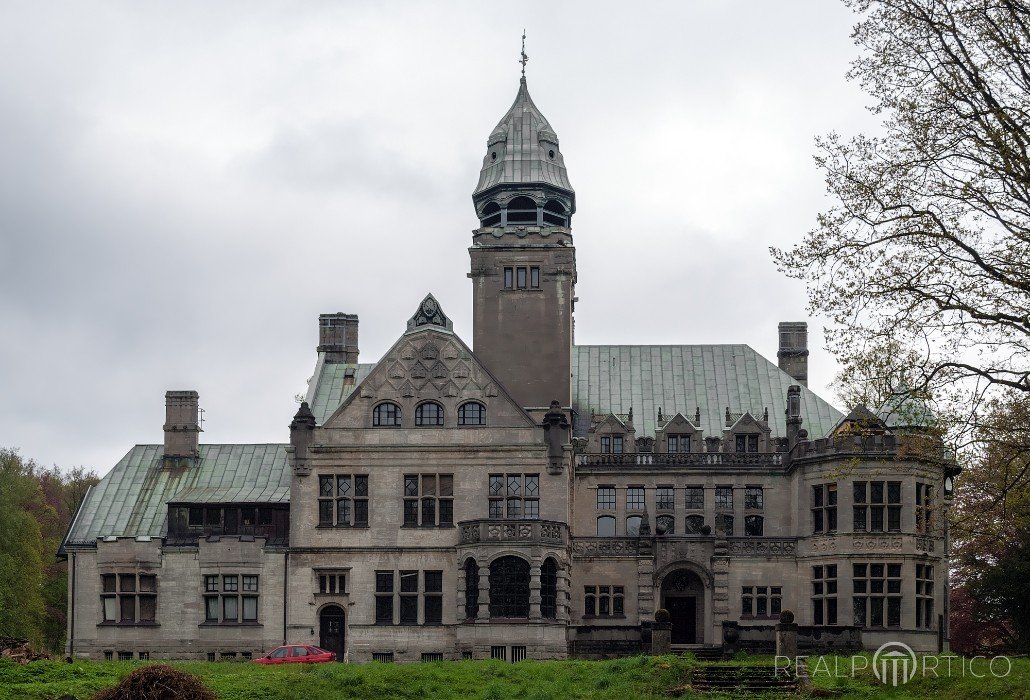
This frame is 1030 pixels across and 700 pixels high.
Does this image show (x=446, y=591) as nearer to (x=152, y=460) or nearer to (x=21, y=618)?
(x=152, y=460)

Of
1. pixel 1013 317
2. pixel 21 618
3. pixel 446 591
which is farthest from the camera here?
pixel 21 618

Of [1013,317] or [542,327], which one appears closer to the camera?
[1013,317]

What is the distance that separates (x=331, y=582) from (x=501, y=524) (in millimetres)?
7908

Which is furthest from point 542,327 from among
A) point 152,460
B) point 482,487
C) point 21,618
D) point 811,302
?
point 811,302

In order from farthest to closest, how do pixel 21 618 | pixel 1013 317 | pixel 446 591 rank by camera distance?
pixel 21 618 < pixel 446 591 < pixel 1013 317

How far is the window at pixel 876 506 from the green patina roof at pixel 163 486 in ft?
78.1

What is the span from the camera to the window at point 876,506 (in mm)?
64250

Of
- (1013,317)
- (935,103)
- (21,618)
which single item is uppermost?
(935,103)

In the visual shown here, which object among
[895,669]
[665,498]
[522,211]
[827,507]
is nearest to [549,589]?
[665,498]

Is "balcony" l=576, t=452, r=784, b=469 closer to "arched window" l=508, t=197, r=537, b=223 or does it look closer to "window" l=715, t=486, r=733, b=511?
"window" l=715, t=486, r=733, b=511

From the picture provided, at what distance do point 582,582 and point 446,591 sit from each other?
6629 millimetres

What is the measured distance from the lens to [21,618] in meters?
78.0

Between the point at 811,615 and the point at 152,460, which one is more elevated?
the point at 152,460

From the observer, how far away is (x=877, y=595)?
63.7 meters
